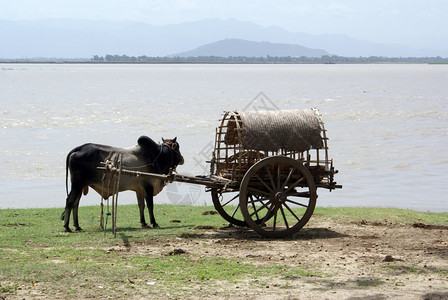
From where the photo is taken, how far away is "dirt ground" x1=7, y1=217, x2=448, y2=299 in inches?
360

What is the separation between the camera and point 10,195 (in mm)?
21391

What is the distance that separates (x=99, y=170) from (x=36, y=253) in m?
2.46

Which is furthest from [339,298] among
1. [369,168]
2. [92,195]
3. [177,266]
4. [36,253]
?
[369,168]

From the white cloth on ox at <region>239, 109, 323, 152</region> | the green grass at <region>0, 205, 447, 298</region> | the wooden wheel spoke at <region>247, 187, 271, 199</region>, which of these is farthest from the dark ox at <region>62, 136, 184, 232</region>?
the white cloth on ox at <region>239, 109, 323, 152</region>

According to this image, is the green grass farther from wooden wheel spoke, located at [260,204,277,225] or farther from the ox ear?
the ox ear

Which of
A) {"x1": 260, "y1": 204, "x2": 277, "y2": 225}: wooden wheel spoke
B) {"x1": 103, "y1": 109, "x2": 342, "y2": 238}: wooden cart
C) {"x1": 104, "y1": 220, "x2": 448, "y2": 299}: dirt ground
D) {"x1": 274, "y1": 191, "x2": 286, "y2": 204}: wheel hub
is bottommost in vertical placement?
{"x1": 104, "y1": 220, "x2": 448, "y2": 299}: dirt ground

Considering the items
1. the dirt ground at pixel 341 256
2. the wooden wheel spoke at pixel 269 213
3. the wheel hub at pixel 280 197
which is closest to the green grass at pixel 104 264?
the dirt ground at pixel 341 256

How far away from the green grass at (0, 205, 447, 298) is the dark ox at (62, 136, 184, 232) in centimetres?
57

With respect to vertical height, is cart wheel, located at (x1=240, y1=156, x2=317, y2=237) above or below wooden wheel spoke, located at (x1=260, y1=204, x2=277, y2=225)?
above

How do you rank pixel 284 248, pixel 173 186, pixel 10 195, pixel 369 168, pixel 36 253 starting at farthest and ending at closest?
1. pixel 369 168
2. pixel 173 186
3. pixel 10 195
4. pixel 284 248
5. pixel 36 253

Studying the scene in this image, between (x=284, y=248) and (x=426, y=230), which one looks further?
(x=426, y=230)

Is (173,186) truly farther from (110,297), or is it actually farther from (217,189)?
(110,297)

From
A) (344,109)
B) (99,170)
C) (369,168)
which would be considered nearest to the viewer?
(99,170)

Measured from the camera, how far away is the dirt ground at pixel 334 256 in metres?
9.14
